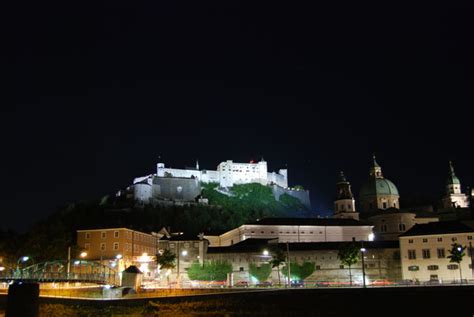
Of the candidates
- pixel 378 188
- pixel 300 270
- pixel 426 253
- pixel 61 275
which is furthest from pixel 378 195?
pixel 61 275

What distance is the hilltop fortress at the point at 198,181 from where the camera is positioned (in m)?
127

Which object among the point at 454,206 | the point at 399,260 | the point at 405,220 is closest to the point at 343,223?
the point at 405,220

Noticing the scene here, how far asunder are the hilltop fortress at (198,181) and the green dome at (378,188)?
1754 inches

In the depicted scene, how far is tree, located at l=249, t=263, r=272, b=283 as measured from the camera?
60938 millimetres

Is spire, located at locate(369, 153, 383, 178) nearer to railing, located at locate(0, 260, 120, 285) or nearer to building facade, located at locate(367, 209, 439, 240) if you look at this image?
building facade, located at locate(367, 209, 439, 240)

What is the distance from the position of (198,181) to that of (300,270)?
82.1 metres

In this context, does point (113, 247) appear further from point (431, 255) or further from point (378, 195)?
point (378, 195)

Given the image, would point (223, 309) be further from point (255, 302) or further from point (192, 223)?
point (192, 223)

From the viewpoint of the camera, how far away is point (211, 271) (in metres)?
62.8

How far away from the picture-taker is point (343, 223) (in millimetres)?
84875

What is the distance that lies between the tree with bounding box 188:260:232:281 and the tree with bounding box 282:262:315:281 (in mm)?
7695

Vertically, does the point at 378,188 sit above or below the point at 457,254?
above

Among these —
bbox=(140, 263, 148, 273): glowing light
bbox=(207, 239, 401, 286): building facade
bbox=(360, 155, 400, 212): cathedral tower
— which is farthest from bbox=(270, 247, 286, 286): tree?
bbox=(360, 155, 400, 212): cathedral tower

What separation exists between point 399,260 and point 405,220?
27.8 m
